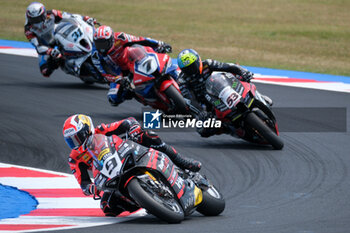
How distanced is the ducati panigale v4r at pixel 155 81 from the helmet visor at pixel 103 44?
40 centimetres

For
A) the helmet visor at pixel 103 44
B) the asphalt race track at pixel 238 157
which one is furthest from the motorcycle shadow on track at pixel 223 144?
the helmet visor at pixel 103 44

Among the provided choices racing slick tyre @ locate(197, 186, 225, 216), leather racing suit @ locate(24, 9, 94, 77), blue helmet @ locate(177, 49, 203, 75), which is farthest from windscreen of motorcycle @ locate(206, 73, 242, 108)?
leather racing suit @ locate(24, 9, 94, 77)

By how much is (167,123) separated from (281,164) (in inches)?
139

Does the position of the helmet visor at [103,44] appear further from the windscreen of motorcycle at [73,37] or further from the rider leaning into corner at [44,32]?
the rider leaning into corner at [44,32]

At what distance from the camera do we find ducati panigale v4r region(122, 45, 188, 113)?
12914 mm

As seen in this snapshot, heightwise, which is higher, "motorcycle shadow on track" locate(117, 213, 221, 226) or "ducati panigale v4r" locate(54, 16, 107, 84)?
"motorcycle shadow on track" locate(117, 213, 221, 226)

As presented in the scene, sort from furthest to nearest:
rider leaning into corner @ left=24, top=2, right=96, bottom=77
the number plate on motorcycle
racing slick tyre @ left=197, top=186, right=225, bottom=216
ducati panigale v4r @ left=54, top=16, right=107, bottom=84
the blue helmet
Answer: rider leaning into corner @ left=24, top=2, right=96, bottom=77, ducati panigale v4r @ left=54, top=16, right=107, bottom=84, the blue helmet, the number plate on motorcycle, racing slick tyre @ left=197, top=186, right=225, bottom=216

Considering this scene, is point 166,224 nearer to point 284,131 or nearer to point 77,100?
point 284,131

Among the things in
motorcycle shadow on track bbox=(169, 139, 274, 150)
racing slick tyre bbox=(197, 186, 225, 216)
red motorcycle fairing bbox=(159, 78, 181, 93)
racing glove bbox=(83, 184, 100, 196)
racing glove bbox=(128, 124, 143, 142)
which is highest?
racing glove bbox=(128, 124, 143, 142)

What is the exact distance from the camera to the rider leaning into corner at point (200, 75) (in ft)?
36.4

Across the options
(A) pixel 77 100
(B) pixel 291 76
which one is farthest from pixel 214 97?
(B) pixel 291 76

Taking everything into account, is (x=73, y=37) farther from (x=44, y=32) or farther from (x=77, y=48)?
(x=44, y=32)

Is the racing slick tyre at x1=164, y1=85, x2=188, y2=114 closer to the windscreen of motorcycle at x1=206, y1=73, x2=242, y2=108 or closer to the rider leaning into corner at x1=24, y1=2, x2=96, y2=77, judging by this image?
the windscreen of motorcycle at x1=206, y1=73, x2=242, y2=108

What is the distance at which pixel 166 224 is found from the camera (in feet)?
23.2
